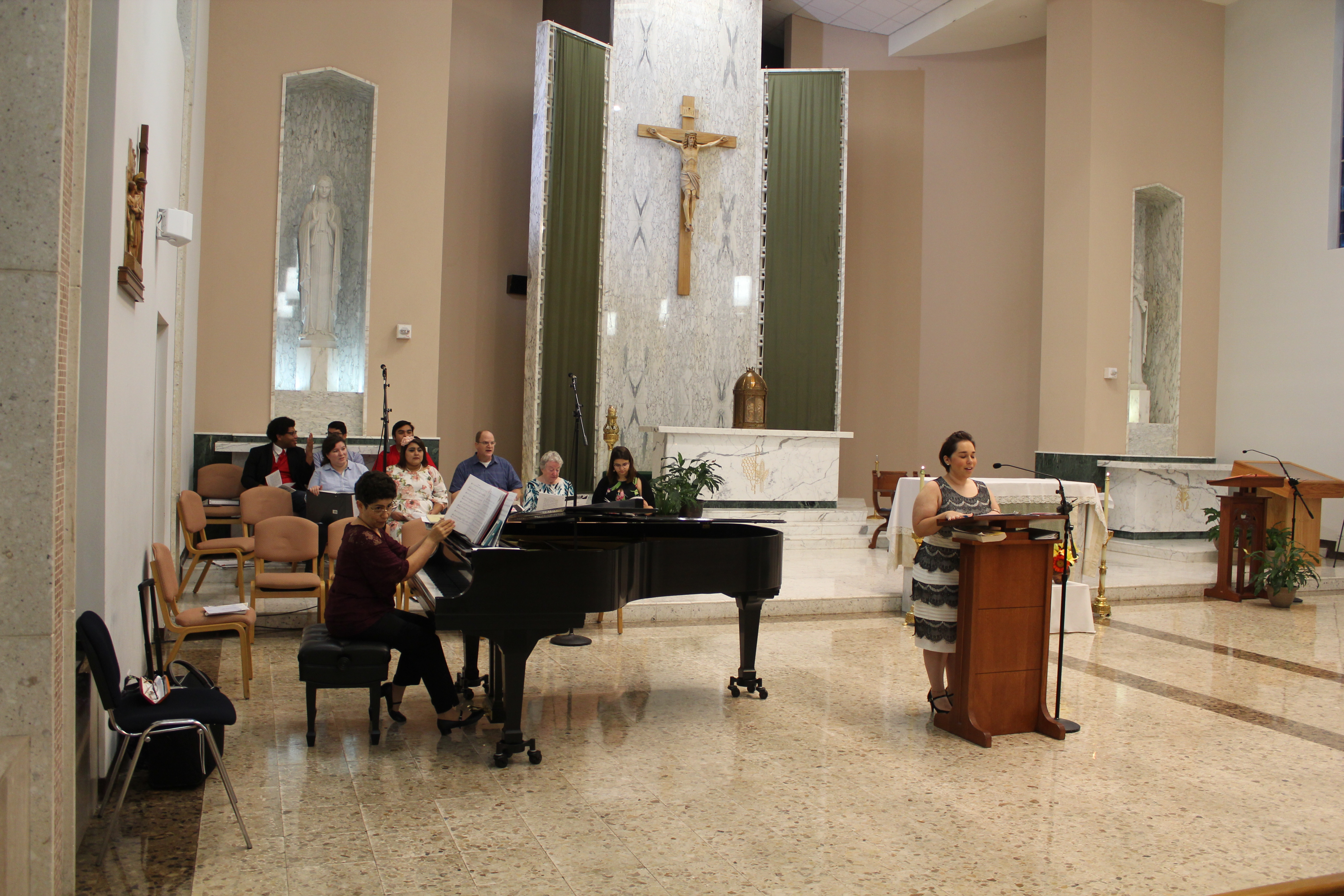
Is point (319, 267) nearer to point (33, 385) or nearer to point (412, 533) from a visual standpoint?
point (412, 533)

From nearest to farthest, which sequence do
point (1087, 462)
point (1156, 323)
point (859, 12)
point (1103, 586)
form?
1. point (1103, 586)
2. point (1087, 462)
3. point (1156, 323)
4. point (859, 12)

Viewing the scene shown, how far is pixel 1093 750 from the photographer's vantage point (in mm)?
3943

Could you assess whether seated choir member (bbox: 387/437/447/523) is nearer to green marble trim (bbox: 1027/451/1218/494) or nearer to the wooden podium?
the wooden podium

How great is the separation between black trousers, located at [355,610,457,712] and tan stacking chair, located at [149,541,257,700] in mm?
720

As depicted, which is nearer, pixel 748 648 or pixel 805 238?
pixel 748 648

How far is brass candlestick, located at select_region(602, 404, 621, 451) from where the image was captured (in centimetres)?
1000

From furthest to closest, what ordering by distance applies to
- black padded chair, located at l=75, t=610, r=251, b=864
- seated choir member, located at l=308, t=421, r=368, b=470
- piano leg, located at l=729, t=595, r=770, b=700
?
seated choir member, located at l=308, t=421, r=368, b=470
piano leg, located at l=729, t=595, r=770, b=700
black padded chair, located at l=75, t=610, r=251, b=864

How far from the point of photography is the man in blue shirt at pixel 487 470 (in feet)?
21.6

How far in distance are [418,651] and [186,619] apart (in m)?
1.10

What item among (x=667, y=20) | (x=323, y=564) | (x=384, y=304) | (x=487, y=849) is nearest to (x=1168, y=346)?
(x=667, y=20)

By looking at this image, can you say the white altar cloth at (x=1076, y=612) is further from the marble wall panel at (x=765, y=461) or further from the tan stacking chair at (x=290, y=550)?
the tan stacking chair at (x=290, y=550)

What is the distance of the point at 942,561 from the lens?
416 centimetres

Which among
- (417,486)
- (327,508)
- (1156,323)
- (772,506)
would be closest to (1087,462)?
(1156,323)

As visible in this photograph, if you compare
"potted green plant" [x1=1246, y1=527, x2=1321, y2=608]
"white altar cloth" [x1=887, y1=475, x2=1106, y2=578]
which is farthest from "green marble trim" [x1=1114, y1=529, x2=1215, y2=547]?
"white altar cloth" [x1=887, y1=475, x2=1106, y2=578]
